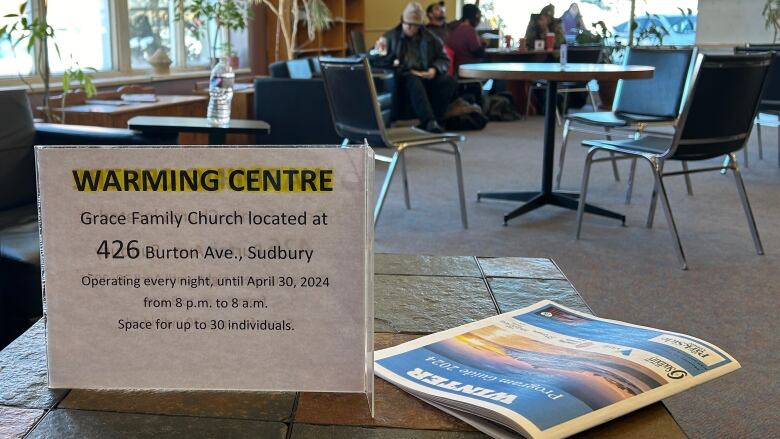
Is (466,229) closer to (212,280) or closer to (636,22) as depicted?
(212,280)

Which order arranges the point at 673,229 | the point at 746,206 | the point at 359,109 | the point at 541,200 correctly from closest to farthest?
the point at 673,229 < the point at 746,206 < the point at 359,109 < the point at 541,200

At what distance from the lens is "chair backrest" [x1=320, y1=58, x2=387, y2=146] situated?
3416mm

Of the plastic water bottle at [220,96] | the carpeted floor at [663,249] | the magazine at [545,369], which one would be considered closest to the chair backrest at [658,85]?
the carpeted floor at [663,249]

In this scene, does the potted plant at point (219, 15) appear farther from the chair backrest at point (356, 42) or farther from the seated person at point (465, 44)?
the seated person at point (465, 44)

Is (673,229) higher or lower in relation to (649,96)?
lower

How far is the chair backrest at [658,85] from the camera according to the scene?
4270mm

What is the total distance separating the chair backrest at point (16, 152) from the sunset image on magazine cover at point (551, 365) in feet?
6.49

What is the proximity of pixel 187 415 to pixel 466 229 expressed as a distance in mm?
3225

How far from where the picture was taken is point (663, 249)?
3.49 metres

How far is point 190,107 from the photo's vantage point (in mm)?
5293

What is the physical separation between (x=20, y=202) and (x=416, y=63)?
5.06 meters

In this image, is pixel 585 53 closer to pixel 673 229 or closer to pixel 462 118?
pixel 462 118

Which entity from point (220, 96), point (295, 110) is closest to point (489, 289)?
point (220, 96)

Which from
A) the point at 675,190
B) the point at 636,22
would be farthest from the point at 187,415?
the point at 636,22
